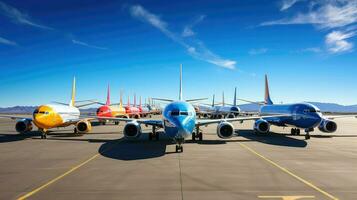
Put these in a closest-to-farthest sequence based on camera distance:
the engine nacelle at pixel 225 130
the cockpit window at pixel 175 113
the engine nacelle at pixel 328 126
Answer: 1. the cockpit window at pixel 175 113
2. the engine nacelle at pixel 225 130
3. the engine nacelle at pixel 328 126

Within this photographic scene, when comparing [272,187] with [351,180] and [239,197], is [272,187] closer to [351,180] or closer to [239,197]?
[239,197]

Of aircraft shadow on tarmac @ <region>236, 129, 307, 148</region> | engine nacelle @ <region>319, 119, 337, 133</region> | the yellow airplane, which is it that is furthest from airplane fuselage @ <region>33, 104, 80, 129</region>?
engine nacelle @ <region>319, 119, 337, 133</region>

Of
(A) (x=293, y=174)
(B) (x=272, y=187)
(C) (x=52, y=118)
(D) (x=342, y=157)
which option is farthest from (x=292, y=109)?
(C) (x=52, y=118)

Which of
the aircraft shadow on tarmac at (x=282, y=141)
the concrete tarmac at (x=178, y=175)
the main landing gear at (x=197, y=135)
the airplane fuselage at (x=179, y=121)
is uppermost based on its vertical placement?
the airplane fuselage at (x=179, y=121)

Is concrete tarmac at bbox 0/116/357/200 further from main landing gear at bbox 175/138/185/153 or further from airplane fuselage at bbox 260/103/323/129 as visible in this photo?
airplane fuselage at bbox 260/103/323/129

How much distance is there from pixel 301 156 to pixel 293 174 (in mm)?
5290

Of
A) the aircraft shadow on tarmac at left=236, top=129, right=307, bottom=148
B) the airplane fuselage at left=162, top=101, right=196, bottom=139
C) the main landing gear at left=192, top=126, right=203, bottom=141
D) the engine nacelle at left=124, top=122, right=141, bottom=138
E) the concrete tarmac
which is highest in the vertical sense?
the airplane fuselage at left=162, top=101, right=196, bottom=139

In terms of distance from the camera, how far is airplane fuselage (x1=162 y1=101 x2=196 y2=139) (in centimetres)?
1661

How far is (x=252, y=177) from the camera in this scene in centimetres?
1116

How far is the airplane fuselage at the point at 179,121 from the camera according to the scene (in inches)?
654

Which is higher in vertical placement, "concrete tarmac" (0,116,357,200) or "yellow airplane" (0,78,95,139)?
"yellow airplane" (0,78,95,139)

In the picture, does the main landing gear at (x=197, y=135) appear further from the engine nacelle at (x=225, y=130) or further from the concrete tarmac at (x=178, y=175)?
the concrete tarmac at (x=178, y=175)

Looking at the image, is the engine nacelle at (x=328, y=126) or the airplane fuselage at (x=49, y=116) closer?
the airplane fuselage at (x=49, y=116)

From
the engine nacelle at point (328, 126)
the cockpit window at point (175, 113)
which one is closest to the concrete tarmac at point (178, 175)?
the cockpit window at point (175, 113)
